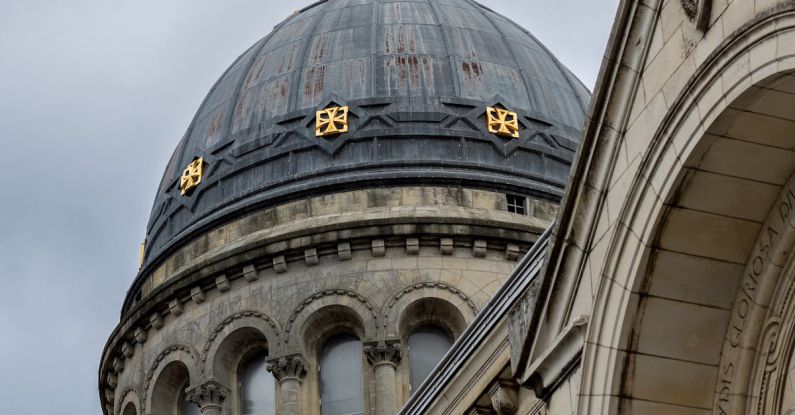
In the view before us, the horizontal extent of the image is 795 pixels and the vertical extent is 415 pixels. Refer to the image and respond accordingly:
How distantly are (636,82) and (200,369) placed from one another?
75.0 ft

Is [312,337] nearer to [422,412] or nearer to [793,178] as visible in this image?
[422,412]

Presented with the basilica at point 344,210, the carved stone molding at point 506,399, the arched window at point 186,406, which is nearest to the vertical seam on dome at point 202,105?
the basilica at point 344,210

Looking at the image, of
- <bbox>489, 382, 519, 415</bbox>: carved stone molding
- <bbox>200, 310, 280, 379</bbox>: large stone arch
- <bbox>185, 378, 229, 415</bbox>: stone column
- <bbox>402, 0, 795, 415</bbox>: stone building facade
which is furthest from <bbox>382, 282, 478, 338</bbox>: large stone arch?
<bbox>402, 0, 795, 415</bbox>: stone building facade

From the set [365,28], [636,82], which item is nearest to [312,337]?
[365,28]

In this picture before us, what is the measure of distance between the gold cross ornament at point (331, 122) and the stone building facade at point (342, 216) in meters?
0.05

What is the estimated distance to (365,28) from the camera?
42.1 metres

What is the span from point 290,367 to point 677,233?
2131cm

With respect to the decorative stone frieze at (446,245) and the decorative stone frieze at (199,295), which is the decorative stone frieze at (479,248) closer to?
the decorative stone frieze at (446,245)

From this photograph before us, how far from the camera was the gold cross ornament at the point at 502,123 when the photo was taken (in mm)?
39719

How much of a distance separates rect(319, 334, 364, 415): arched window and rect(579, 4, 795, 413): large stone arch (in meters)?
20.4

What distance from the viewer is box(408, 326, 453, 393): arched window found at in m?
37.3

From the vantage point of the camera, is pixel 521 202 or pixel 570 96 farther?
pixel 570 96

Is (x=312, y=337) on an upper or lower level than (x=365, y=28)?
lower

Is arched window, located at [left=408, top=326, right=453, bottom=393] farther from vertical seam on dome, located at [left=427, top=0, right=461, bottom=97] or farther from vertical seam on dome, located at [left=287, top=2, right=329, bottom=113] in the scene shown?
vertical seam on dome, located at [left=287, top=2, right=329, bottom=113]
